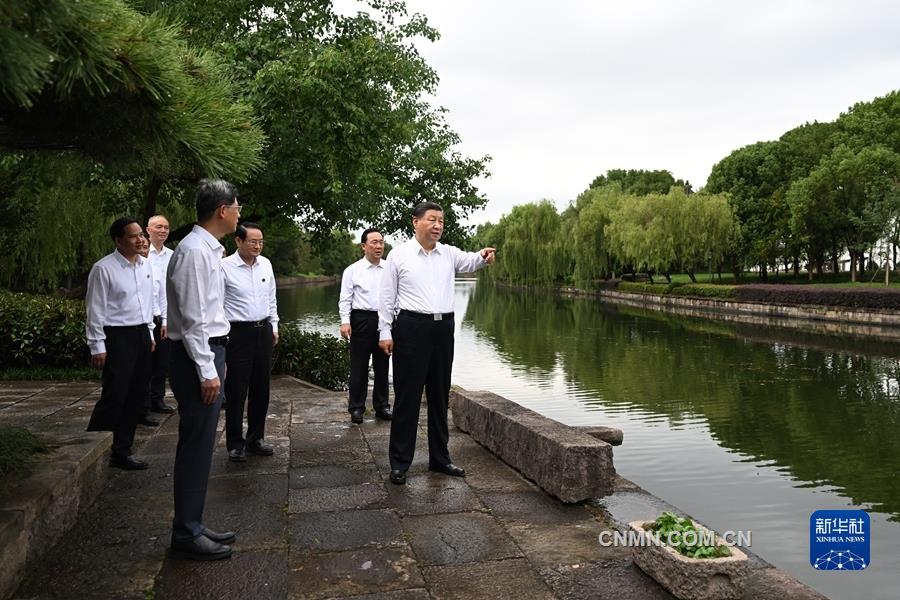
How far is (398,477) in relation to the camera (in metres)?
4.20

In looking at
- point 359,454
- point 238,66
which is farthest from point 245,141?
point 238,66

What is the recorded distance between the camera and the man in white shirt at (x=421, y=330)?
4297 millimetres

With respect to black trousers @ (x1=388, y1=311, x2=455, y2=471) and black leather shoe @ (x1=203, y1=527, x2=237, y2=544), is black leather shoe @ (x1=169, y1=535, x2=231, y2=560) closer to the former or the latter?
black leather shoe @ (x1=203, y1=527, x2=237, y2=544)

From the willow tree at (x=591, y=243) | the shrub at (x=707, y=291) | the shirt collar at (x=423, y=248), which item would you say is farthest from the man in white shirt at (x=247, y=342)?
the willow tree at (x=591, y=243)

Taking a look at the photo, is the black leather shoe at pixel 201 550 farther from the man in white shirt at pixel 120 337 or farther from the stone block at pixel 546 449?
the stone block at pixel 546 449

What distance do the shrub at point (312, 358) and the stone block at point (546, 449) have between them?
4.44 meters

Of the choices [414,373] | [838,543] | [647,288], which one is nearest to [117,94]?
[414,373]

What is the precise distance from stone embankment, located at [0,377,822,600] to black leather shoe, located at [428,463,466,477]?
0.21 ft

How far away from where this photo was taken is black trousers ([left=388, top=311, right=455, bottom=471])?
4289mm

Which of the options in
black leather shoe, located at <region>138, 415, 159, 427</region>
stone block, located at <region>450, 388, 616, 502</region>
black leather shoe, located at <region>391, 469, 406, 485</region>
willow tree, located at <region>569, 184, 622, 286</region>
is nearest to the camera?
stone block, located at <region>450, 388, 616, 502</region>

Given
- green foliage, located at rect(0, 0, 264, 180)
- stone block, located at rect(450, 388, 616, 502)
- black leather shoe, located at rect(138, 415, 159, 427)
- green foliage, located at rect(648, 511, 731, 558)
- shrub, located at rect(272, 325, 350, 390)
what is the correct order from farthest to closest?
shrub, located at rect(272, 325, 350, 390) < black leather shoe, located at rect(138, 415, 159, 427) < stone block, located at rect(450, 388, 616, 502) < green foliage, located at rect(648, 511, 731, 558) < green foliage, located at rect(0, 0, 264, 180)

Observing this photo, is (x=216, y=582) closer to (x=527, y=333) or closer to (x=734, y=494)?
(x=734, y=494)

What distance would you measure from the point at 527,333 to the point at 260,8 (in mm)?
15243

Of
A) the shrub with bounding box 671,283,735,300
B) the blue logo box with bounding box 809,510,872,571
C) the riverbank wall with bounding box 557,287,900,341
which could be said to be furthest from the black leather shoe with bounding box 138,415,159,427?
the shrub with bounding box 671,283,735,300
